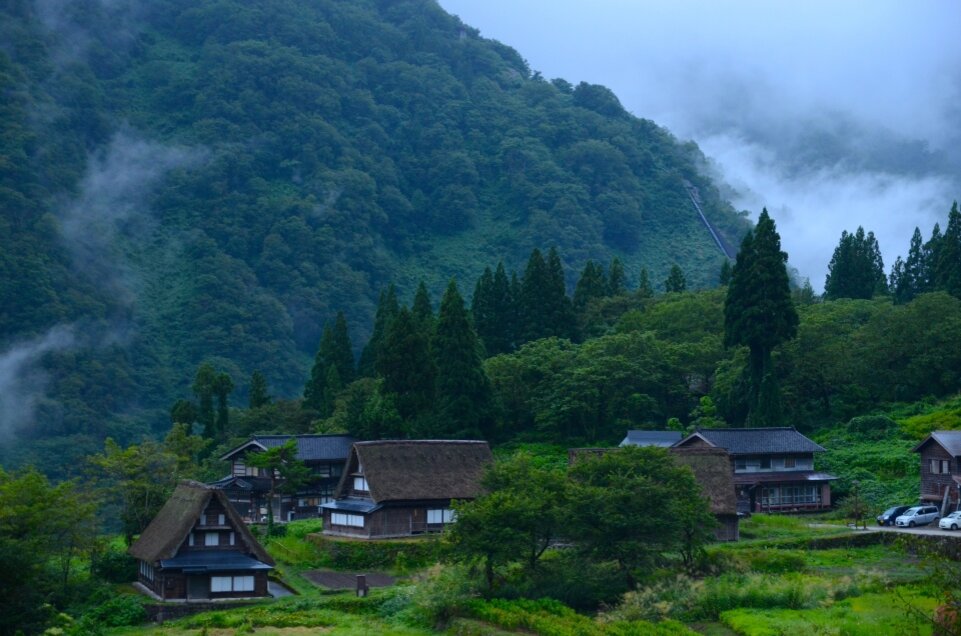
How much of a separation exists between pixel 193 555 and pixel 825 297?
52497 millimetres

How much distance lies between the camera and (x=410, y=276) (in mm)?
126000

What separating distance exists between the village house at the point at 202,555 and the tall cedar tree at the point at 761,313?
25.6 m

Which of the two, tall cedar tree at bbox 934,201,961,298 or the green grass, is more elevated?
A: tall cedar tree at bbox 934,201,961,298

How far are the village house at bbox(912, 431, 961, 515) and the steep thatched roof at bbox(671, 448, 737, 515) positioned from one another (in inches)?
290

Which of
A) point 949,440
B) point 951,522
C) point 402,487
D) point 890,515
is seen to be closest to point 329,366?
point 402,487

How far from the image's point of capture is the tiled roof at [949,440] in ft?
139

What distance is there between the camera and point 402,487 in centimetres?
4359

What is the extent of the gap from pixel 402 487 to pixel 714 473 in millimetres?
11465

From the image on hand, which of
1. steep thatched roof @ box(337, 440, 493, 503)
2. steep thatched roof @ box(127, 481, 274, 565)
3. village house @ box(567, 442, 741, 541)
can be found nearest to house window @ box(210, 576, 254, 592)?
steep thatched roof @ box(127, 481, 274, 565)

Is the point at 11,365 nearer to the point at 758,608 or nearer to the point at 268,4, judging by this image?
the point at 758,608

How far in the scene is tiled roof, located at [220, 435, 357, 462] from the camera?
175 ft

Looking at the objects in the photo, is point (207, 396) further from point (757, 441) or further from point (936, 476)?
point (936, 476)

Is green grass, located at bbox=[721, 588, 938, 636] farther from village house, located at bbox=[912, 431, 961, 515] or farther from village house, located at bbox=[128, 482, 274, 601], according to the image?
village house, located at bbox=[128, 482, 274, 601]

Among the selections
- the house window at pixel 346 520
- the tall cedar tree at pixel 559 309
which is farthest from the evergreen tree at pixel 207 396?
the house window at pixel 346 520
